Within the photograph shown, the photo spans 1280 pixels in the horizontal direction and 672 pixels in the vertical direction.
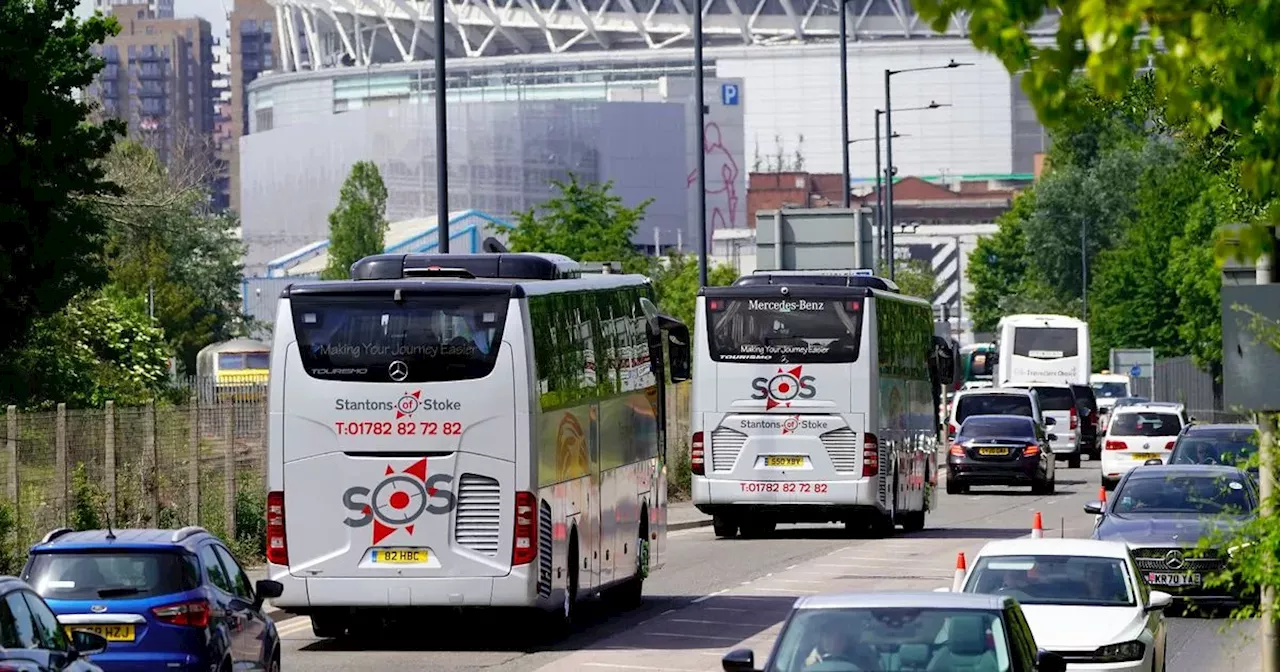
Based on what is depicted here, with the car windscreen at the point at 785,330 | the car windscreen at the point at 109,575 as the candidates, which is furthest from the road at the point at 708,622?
the car windscreen at the point at 109,575

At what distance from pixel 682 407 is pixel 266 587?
3170 centimetres

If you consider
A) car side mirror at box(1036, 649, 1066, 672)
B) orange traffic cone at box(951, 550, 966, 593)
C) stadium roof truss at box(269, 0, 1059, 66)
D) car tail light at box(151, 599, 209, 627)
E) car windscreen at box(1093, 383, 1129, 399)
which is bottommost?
car windscreen at box(1093, 383, 1129, 399)

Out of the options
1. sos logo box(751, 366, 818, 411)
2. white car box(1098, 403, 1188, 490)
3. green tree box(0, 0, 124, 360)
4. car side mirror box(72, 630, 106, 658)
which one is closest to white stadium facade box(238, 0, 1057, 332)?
white car box(1098, 403, 1188, 490)

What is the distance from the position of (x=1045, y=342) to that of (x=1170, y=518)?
49216 mm

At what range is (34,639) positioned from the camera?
446 inches

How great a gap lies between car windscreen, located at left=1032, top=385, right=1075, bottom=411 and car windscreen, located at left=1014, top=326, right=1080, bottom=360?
10.2 meters

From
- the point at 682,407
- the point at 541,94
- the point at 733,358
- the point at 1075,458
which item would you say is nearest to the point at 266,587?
the point at 733,358

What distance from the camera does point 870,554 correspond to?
99.5 feet

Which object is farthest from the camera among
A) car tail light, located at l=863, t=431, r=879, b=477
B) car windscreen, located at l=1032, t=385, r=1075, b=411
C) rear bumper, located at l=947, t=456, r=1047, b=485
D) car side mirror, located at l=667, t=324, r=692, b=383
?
car windscreen, located at l=1032, t=385, r=1075, b=411

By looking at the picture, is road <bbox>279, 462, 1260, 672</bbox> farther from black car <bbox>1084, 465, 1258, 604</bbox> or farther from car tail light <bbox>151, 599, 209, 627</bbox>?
car tail light <bbox>151, 599, 209, 627</bbox>

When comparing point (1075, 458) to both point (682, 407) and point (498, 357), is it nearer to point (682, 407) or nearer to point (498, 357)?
point (682, 407)

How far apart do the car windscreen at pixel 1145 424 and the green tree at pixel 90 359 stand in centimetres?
1934

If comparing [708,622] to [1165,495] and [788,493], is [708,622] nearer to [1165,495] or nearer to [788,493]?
[1165,495]

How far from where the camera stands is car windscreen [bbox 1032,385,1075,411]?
59.6 m
